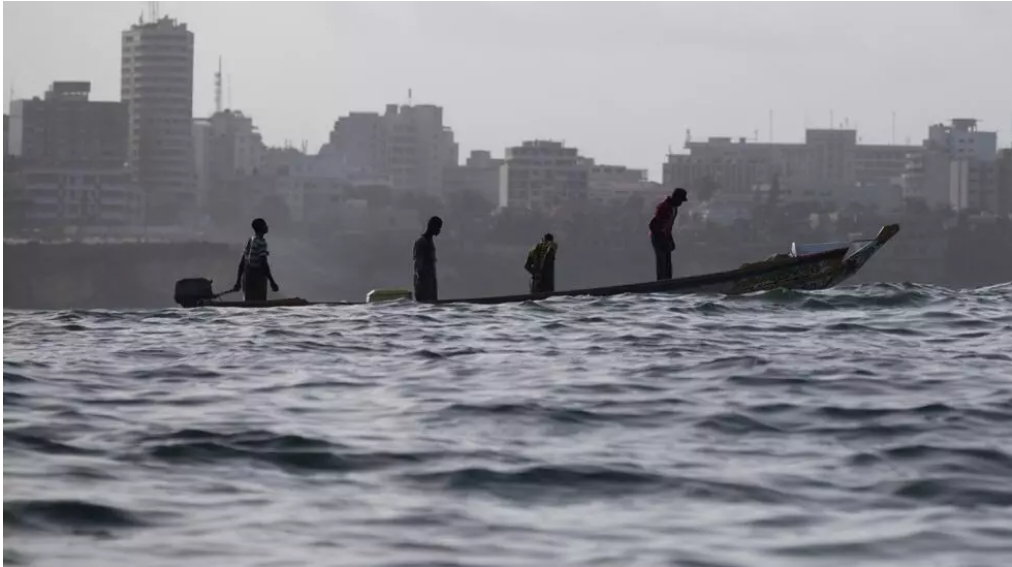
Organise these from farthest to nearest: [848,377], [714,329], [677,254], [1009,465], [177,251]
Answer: [677,254] → [177,251] → [714,329] → [848,377] → [1009,465]

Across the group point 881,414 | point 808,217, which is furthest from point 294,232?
point 881,414

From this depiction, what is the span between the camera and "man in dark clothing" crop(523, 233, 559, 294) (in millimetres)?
20156

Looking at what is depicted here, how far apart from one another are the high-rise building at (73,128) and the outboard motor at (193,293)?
564 feet

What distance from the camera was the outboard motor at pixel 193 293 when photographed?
66.4 feet

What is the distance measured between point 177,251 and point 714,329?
131 metres

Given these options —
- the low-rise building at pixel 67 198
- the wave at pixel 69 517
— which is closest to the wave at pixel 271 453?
the wave at pixel 69 517

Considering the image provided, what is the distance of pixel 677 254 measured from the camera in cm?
15750

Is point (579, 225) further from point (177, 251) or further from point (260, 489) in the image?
point (260, 489)

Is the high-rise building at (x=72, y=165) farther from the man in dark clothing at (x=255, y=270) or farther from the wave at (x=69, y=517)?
the wave at (x=69, y=517)

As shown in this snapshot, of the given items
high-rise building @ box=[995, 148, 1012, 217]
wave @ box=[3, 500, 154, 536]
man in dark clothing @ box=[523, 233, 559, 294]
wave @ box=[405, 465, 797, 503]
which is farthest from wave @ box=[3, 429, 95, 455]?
high-rise building @ box=[995, 148, 1012, 217]

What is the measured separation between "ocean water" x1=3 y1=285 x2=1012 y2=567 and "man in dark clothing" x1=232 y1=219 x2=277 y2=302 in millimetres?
3586

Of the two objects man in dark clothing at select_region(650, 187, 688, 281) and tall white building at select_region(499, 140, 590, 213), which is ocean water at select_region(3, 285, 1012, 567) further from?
tall white building at select_region(499, 140, 590, 213)

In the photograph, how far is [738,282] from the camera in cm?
2031

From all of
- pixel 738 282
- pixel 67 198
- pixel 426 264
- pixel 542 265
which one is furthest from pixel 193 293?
pixel 67 198
